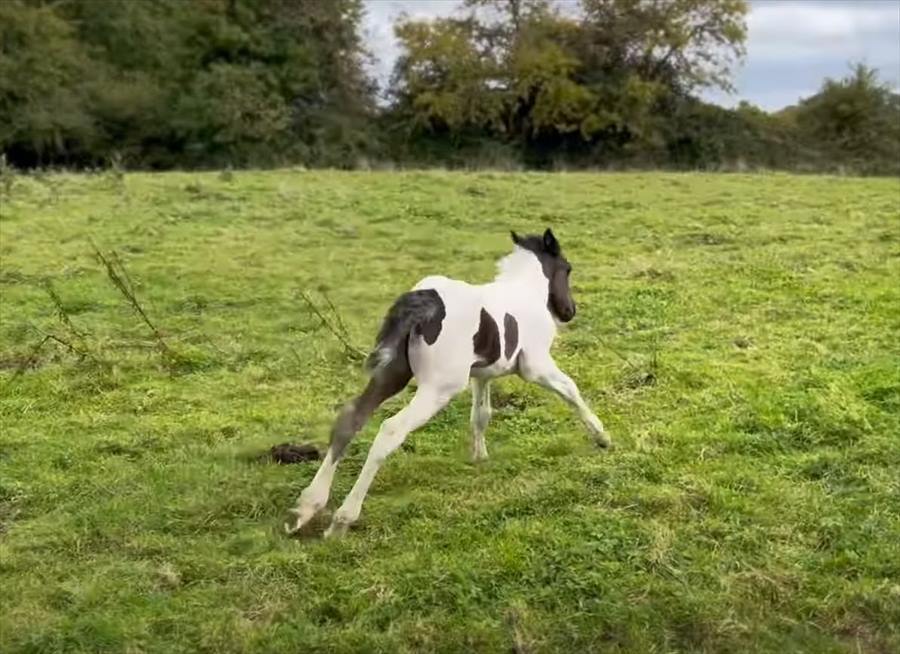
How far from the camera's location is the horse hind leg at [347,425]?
562cm

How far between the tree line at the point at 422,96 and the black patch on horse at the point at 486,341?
26336mm

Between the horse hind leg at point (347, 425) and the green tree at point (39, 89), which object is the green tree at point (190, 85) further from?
the horse hind leg at point (347, 425)

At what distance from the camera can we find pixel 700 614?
491cm

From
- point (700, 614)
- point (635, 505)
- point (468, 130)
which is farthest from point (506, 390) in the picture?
point (468, 130)

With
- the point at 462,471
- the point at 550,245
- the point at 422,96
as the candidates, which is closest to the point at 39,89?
the point at 422,96

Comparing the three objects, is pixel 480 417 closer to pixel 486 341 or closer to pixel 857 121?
pixel 486 341

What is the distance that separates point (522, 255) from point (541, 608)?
8.25 feet

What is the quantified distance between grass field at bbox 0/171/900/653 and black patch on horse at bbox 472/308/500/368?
0.81 meters

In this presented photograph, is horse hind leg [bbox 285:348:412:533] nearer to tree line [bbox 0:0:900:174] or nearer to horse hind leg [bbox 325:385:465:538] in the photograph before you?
horse hind leg [bbox 325:385:465:538]

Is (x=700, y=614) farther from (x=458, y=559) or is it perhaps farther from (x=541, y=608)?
(x=458, y=559)

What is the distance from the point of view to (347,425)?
562 cm

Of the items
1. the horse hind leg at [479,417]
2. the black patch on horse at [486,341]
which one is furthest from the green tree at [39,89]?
the black patch on horse at [486,341]

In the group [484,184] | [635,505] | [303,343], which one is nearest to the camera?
[635,505]

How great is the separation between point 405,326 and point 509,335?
790mm
